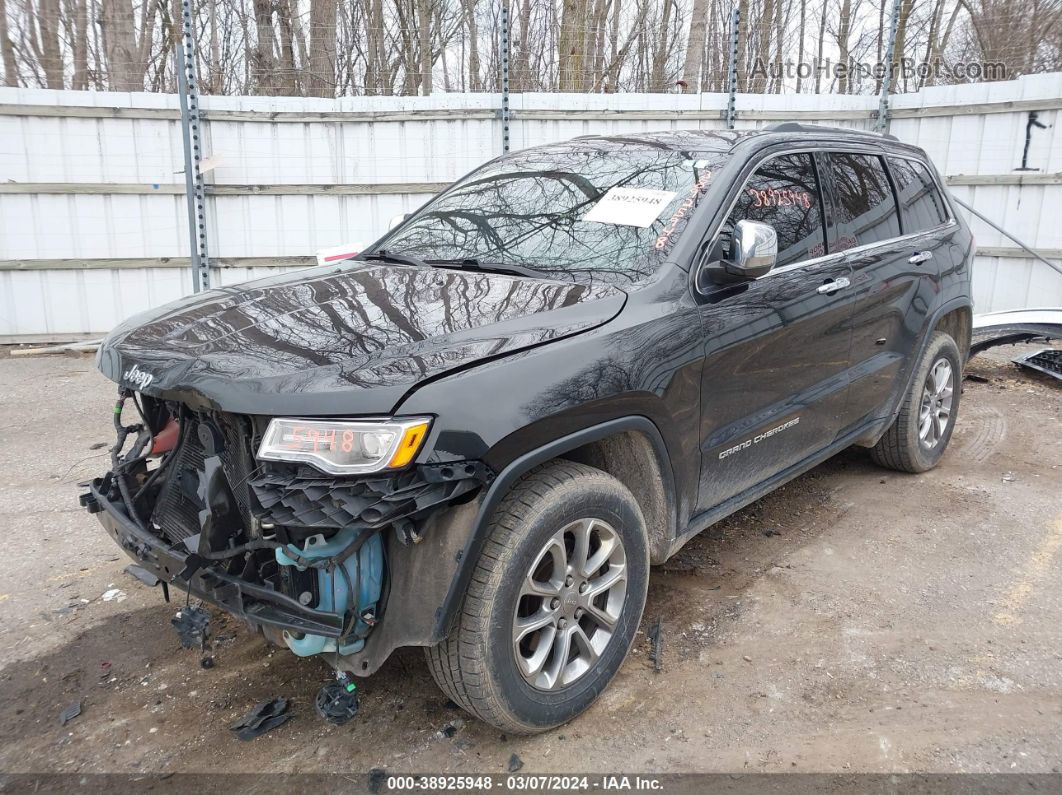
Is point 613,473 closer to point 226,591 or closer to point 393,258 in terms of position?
point 226,591

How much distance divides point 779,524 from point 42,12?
10.6 metres

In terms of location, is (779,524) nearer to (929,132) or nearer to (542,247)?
(542,247)

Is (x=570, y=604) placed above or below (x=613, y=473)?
below

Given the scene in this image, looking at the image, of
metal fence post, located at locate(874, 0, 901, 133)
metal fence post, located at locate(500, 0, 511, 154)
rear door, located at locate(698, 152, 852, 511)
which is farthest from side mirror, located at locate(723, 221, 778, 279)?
metal fence post, located at locate(874, 0, 901, 133)

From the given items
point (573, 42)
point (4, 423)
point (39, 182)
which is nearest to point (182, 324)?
point (4, 423)

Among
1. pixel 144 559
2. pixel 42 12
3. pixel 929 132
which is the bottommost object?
pixel 144 559

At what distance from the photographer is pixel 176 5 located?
1370 centimetres

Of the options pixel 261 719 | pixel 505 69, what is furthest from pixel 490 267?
pixel 505 69

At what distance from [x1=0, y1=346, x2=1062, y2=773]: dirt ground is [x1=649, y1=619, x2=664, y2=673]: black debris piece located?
0.09 feet

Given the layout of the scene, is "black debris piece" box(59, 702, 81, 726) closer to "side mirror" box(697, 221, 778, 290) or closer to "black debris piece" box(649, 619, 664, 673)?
"black debris piece" box(649, 619, 664, 673)

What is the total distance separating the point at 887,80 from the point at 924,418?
18.7 ft

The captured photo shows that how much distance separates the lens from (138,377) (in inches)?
99.0

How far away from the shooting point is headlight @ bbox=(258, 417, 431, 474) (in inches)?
84.7

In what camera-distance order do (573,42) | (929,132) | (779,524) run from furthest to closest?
(573,42) → (929,132) → (779,524)
